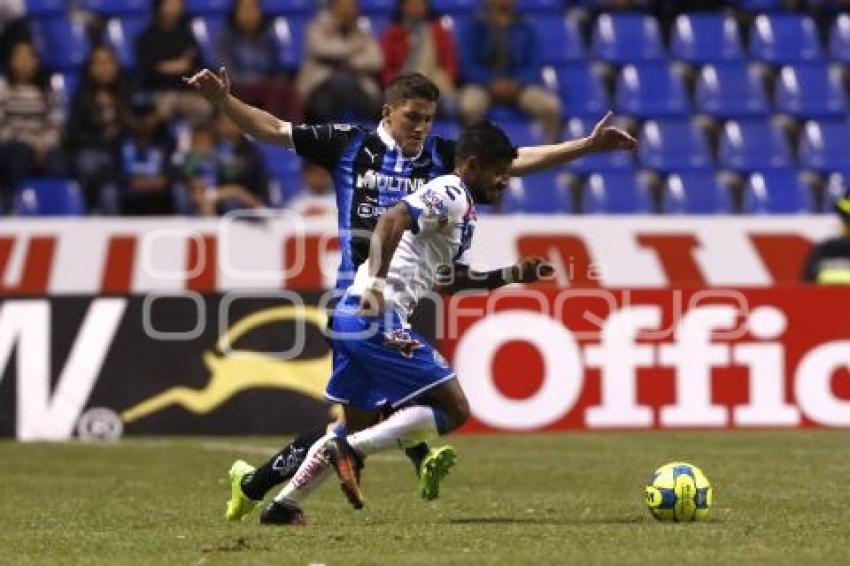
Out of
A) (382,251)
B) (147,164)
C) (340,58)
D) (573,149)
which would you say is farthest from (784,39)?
(382,251)

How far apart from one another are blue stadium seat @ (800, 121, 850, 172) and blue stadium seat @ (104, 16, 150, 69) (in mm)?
6939

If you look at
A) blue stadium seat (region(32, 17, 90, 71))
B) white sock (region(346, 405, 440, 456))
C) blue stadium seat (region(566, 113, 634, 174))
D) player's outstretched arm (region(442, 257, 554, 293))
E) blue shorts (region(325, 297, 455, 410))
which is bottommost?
white sock (region(346, 405, 440, 456))


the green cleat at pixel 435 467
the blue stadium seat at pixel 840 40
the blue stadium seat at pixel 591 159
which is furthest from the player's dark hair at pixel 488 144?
the blue stadium seat at pixel 840 40

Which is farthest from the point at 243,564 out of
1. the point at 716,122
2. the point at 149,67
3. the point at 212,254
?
the point at 716,122

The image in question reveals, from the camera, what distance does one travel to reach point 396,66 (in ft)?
65.6

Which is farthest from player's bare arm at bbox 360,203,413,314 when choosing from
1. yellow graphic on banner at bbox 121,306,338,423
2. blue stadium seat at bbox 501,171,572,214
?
blue stadium seat at bbox 501,171,572,214

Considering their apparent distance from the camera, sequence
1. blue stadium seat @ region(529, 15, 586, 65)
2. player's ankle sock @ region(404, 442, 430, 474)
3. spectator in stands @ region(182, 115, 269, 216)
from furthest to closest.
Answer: blue stadium seat @ region(529, 15, 586, 65) < spectator in stands @ region(182, 115, 269, 216) < player's ankle sock @ region(404, 442, 430, 474)

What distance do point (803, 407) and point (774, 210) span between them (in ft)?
13.3

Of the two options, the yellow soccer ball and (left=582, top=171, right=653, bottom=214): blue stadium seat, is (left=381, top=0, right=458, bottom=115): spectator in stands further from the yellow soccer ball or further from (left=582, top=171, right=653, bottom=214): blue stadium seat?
the yellow soccer ball

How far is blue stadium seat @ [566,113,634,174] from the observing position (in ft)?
66.2

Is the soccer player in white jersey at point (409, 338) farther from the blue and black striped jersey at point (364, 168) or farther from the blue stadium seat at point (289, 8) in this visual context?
the blue stadium seat at point (289, 8)

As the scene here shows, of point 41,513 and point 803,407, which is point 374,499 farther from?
point 803,407

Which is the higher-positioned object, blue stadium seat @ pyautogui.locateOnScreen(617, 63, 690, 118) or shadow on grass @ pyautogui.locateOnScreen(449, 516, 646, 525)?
blue stadium seat @ pyautogui.locateOnScreen(617, 63, 690, 118)

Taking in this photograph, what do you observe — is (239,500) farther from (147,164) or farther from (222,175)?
(147,164)
